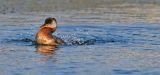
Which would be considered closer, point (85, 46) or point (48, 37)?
point (85, 46)

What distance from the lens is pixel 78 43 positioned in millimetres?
17219

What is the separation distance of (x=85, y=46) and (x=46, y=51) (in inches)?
49.5

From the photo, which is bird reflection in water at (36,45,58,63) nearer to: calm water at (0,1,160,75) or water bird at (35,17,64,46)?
calm water at (0,1,160,75)

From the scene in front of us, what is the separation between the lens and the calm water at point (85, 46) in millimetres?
12867

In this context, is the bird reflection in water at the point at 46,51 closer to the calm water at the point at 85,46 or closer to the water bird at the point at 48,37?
the calm water at the point at 85,46

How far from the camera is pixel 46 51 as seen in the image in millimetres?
15742

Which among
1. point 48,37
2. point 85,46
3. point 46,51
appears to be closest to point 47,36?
point 48,37

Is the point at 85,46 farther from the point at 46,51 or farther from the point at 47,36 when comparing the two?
the point at 46,51

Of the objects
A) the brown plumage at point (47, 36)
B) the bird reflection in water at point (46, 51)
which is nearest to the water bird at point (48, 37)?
the brown plumage at point (47, 36)

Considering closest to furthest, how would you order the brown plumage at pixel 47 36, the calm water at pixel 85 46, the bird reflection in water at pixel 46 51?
the calm water at pixel 85 46 → the bird reflection in water at pixel 46 51 → the brown plumage at pixel 47 36

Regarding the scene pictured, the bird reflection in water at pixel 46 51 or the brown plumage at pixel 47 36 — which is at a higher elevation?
the brown plumage at pixel 47 36

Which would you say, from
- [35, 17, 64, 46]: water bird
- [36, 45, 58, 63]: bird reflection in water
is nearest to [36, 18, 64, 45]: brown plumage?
[35, 17, 64, 46]: water bird

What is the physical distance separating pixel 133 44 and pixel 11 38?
3.35 m

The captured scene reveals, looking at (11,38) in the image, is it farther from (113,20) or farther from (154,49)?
(113,20)
